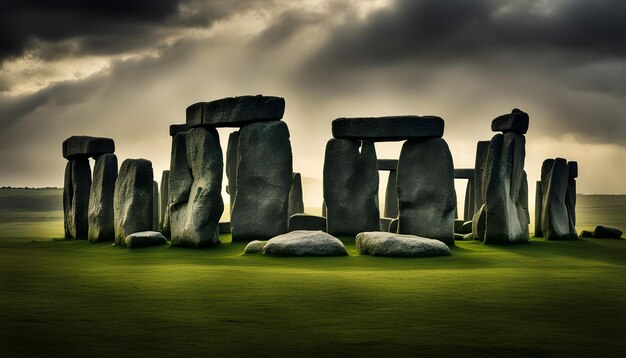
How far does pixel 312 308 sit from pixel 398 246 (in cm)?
670

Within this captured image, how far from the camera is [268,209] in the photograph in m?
19.1

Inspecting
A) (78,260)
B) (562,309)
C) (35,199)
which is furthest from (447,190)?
(35,199)

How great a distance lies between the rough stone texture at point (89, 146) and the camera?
74.2ft

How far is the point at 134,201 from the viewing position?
20.2 m

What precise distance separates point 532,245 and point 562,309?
11135mm

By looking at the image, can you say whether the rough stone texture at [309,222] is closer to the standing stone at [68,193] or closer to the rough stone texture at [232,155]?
the rough stone texture at [232,155]

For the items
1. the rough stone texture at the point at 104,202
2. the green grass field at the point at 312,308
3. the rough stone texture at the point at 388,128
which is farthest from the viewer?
the rough stone texture at the point at 104,202

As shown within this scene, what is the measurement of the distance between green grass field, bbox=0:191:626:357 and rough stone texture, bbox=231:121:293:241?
15.1ft

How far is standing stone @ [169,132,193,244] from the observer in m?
18.8

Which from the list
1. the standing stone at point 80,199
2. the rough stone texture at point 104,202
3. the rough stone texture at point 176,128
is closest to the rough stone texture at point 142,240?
the rough stone texture at point 104,202

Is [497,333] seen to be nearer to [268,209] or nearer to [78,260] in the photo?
[78,260]

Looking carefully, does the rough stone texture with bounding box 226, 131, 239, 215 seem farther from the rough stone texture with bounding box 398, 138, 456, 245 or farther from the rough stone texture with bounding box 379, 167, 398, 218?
the rough stone texture with bounding box 379, 167, 398, 218

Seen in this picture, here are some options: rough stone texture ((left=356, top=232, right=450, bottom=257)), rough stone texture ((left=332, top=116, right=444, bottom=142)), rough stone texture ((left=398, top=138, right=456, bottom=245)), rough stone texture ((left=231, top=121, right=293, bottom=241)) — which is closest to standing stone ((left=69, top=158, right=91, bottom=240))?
rough stone texture ((left=231, top=121, right=293, bottom=241))

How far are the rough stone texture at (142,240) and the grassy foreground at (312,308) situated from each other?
4.30m
